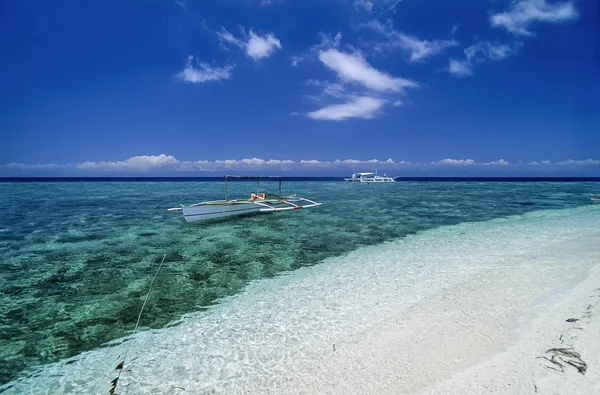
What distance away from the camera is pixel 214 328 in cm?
637

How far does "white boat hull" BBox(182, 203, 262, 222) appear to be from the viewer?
67.7 feet

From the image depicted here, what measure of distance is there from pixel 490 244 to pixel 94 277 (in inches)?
634

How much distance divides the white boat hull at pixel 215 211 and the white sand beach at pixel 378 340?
13194mm

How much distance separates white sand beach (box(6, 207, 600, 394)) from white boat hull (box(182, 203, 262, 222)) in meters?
13.2

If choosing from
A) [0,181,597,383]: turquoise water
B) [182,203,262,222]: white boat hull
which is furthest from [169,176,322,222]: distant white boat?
[0,181,597,383]: turquoise water

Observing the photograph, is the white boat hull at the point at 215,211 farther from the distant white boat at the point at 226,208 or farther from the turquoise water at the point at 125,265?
the turquoise water at the point at 125,265

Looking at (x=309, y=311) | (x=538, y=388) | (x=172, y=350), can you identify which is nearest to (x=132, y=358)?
(x=172, y=350)

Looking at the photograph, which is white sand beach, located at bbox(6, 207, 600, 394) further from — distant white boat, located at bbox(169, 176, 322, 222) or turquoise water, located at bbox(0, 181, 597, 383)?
distant white boat, located at bbox(169, 176, 322, 222)

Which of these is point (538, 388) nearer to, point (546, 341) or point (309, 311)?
point (546, 341)

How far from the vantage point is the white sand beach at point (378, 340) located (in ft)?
14.5

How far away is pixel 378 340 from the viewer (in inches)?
221

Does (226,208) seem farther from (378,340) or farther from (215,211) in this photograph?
(378,340)

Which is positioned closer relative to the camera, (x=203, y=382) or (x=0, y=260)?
(x=203, y=382)

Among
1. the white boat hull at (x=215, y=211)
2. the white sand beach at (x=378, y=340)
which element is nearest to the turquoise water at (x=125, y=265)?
the white sand beach at (x=378, y=340)
